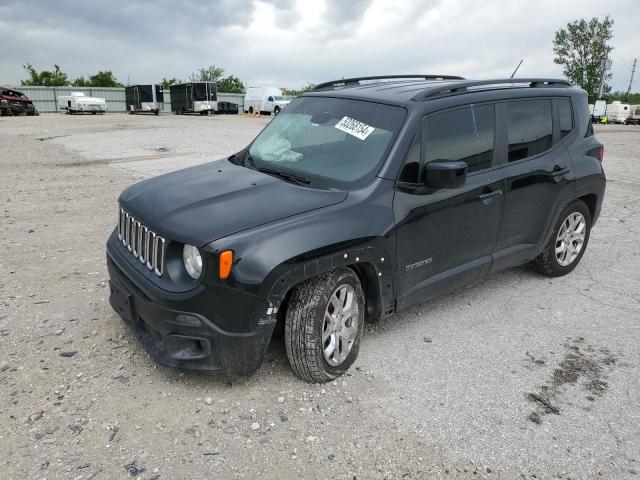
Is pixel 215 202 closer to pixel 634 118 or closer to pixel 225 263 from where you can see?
pixel 225 263

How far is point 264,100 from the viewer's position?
44.8 m

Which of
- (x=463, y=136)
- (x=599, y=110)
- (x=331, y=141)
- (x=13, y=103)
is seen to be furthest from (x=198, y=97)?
(x=463, y=136)

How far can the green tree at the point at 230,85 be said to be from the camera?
7901cm

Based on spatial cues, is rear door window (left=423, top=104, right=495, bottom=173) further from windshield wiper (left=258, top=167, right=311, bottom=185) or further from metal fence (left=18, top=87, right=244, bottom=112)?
metal fence (left=18, top=87, right=244, bottom=112)

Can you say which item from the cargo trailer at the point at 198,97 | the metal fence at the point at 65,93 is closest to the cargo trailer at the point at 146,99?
the cargo trailer at the point at 198,97

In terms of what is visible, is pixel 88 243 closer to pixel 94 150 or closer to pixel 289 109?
pixel 289 109

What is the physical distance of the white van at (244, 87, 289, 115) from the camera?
4244cm

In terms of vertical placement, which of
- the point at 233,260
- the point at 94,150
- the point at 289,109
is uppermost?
the point at 289,109

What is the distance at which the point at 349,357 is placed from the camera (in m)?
3.49

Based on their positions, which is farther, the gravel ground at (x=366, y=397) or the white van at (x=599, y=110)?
the white van at (x=599, y=110)

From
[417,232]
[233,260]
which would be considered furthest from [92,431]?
[417,232]

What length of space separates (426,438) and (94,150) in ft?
49.4

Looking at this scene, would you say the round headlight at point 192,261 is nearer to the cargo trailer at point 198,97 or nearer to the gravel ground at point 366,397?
the gravel ground at point 366,397

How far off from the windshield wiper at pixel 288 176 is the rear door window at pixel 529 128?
174 cm
